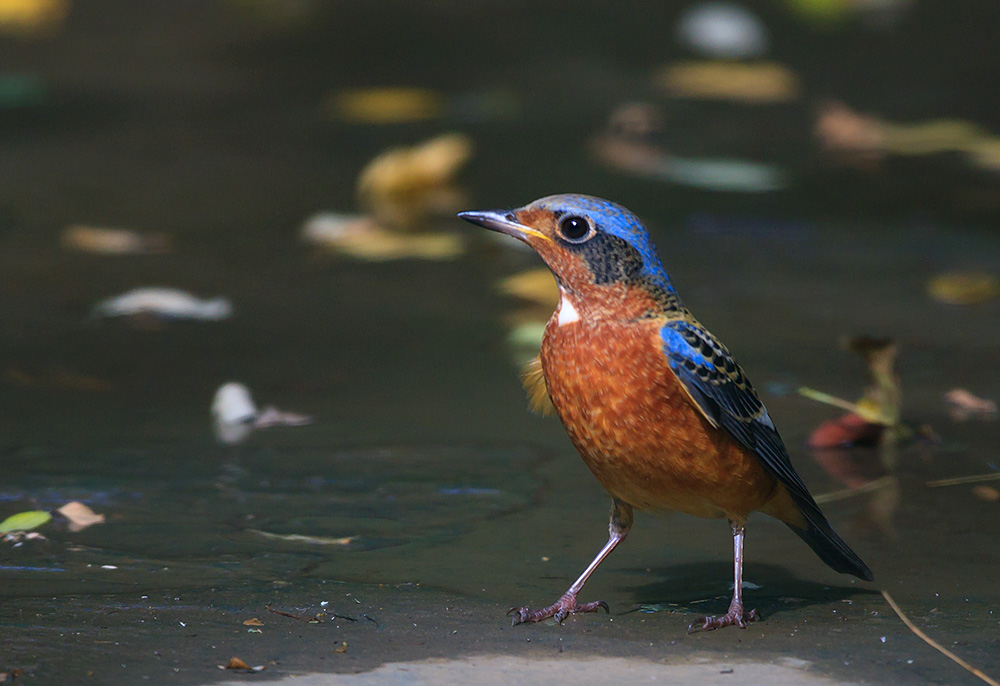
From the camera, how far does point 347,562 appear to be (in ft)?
11.5

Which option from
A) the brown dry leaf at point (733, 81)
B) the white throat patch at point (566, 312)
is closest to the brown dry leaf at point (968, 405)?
the white throat patch at point (566, 312)

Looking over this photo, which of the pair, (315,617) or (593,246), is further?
(593,246)

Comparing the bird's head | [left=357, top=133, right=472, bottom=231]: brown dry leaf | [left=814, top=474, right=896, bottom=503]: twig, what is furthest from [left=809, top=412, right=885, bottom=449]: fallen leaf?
[left=357, top=133, right=472, bottom=231]: brown dry leaf

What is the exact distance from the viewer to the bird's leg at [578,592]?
3.08 metres

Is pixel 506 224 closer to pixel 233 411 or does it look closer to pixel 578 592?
pixel 578 592

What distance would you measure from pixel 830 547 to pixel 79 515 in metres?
2.06

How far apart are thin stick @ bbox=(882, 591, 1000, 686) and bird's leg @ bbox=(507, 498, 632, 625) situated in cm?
67

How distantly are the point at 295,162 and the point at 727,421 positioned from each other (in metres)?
5.23

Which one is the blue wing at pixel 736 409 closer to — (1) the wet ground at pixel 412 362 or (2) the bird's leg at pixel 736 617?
(1) the wet ground at pixel 412 362

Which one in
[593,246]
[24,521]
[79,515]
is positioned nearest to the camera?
[593,246]

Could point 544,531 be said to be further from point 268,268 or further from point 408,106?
point 408,106

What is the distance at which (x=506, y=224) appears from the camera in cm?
337

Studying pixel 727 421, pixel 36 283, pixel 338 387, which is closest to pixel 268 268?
pixel 36 283

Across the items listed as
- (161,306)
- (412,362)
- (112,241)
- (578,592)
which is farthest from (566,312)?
(112,241)
